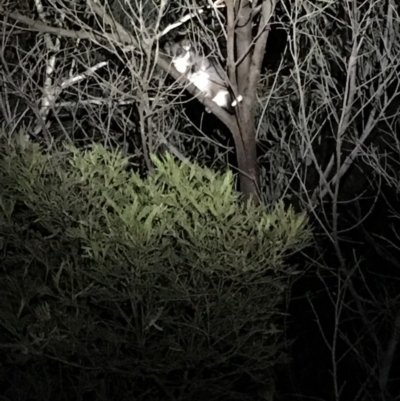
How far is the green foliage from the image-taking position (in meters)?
4.17

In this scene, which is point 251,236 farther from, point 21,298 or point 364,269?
point 364,269

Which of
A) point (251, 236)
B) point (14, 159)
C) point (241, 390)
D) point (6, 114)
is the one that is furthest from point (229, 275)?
point (6, 114)

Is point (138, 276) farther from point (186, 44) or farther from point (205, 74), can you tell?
point (186, 44)

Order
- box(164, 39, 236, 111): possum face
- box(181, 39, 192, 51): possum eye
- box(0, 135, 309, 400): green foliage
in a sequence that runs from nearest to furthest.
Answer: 1. box(0, 135, 309, 400): green foliage
2. box(164, 39, 236, 111): possum face
3. box(181, 39, 192, 51): possum eye

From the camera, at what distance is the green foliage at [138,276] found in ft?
13.7

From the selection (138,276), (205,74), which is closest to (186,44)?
(205,74)

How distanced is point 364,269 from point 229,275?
9.79 ft

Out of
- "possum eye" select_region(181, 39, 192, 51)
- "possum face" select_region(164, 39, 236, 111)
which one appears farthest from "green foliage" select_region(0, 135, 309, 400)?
"possum eye" select_region(181, 39, 192, 51)

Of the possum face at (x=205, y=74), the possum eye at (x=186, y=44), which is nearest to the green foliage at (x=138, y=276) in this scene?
the possum face at (x=205, y=74)

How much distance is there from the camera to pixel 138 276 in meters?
4.11

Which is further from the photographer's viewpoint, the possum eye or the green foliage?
the possum eye

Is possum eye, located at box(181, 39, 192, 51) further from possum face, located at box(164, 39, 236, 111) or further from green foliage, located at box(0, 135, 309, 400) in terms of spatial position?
green foliage, located at box(0, 135, 309, 400)

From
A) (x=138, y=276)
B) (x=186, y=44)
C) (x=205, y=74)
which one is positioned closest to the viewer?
(x=138, y=276)

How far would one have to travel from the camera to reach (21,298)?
4500mm
